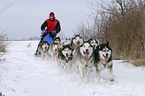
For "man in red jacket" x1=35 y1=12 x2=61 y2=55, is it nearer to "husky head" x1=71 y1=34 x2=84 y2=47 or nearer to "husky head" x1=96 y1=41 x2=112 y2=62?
"husky head" x1=71 y1=34 x2=84 y2=47

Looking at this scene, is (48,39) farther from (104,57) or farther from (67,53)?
(104,57)

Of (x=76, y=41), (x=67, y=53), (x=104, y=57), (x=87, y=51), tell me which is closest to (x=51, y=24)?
(x=76, y=41)

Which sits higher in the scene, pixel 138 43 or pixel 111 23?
pixel 111 23

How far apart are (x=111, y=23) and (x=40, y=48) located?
414cm

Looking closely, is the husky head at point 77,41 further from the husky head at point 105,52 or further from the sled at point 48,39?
the sled at point 48,39

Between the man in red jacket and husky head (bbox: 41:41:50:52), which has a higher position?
the man in red jacket

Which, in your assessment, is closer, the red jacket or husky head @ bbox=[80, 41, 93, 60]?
husky head @ bbox=[80, 41, 93, 60]

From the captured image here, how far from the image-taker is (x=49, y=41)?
369 inches

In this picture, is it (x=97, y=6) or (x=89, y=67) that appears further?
(x=97, y=6)

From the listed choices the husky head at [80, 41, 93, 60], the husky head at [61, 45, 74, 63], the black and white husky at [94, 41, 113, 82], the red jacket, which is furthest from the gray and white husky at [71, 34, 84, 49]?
the red jacket

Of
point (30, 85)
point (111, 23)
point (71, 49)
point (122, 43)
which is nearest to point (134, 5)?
point (111, 23)

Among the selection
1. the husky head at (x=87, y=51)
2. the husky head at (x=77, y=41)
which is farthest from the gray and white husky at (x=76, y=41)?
the husky head at (x=87, y=51)

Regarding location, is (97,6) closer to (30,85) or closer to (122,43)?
(122,43)

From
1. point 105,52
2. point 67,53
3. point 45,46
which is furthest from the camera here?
point 45,46
